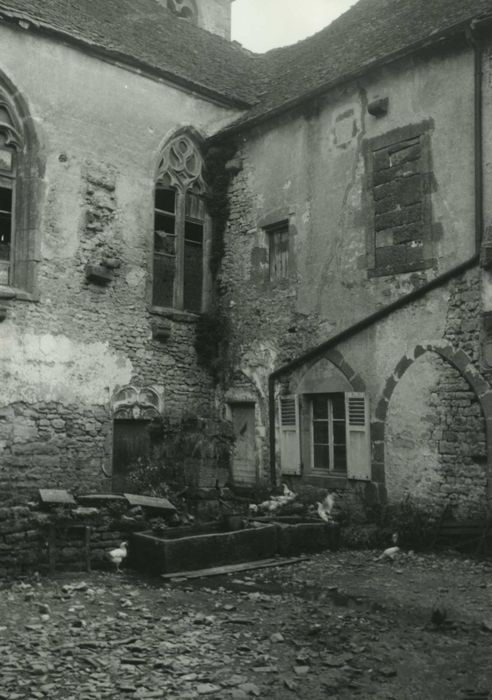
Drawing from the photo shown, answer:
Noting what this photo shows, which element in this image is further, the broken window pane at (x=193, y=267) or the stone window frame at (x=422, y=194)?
the broken window pane at (x=193, y=267)

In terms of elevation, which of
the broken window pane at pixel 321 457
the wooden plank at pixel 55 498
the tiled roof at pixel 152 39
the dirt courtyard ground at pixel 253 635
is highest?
the tiled roof at pixel 152 39

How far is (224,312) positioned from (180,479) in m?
3.40

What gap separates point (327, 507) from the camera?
35.0 ft

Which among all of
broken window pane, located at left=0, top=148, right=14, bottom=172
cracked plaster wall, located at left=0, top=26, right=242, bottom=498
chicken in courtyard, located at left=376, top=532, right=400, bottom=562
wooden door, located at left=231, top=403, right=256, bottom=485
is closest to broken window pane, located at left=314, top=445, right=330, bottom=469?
wooden door, located at left=231, top=403, right=256, bottom=485

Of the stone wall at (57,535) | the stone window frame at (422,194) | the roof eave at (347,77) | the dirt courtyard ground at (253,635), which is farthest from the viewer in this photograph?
the stone window frame at (422,194)

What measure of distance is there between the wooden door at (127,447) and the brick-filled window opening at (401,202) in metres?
4.94

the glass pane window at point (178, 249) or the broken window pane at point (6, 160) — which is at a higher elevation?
the broken window pane at point (6, 160)

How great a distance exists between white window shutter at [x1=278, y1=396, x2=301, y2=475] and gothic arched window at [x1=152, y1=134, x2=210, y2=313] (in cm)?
284

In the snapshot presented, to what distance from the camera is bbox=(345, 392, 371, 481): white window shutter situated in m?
10.6

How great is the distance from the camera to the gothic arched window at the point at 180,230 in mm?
13094

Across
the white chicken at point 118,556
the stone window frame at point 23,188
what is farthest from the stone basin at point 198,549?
the stone window frame at point 23,188

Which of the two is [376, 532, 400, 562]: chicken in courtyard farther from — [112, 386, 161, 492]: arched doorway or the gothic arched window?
the gothic arched window

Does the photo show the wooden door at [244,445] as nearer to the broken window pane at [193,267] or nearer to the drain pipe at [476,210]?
the broken window pane at [193,267]

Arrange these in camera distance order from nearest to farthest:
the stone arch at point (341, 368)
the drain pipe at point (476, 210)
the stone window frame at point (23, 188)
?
the drain pipe at point (476, 210)
the stone arch at point (341, 368)
the stone window frame at point (23, 188)
